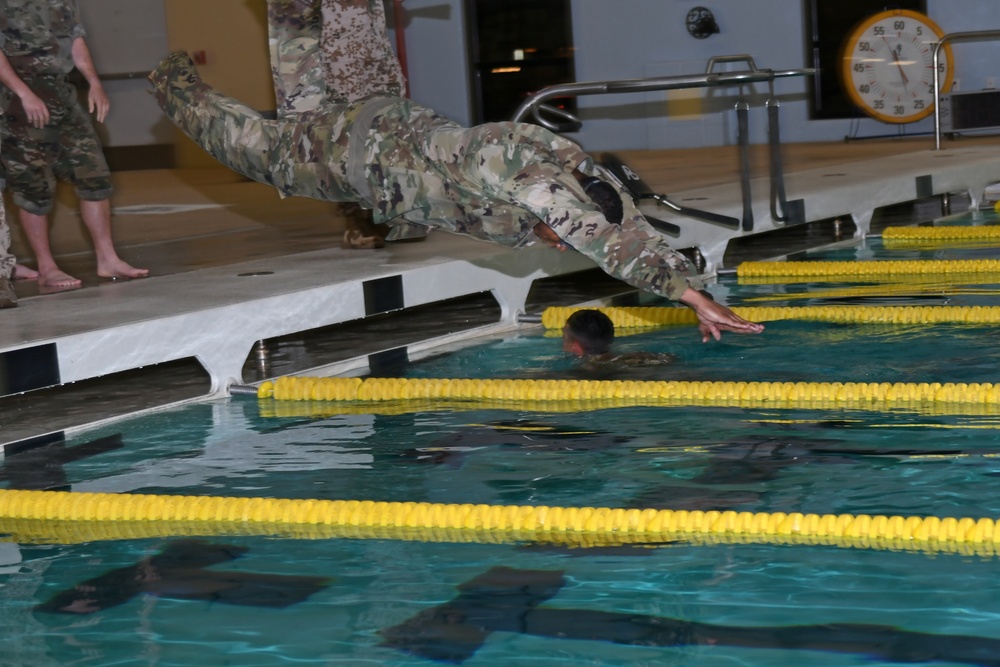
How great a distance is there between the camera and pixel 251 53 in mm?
17219

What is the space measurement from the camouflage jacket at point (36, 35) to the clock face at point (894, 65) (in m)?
10.6

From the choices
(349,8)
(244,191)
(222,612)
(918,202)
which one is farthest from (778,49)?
(222,612)

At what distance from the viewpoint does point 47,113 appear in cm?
545

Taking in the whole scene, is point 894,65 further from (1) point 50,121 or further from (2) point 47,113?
(2) point 47,113

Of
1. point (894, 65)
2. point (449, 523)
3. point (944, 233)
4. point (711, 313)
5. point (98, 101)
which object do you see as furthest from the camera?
point (894, 65)

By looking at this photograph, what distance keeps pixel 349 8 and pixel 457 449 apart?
2.89 metres

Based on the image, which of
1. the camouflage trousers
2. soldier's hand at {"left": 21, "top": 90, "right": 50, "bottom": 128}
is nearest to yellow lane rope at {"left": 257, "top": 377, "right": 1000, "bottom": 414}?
the camouflage trousers

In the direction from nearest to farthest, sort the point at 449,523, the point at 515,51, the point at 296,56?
the point at 449,523
the point at 296,56
the point at 515,51

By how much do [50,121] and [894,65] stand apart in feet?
35.8

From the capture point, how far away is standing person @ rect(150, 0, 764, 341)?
4.22 m

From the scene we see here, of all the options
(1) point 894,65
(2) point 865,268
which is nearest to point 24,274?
(2) point 865,268

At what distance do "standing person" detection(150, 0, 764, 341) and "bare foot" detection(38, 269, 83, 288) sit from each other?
3.24 ft

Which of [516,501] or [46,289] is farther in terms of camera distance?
[46,289]

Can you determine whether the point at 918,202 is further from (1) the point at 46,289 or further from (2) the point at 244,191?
(1) the point at 46,289
